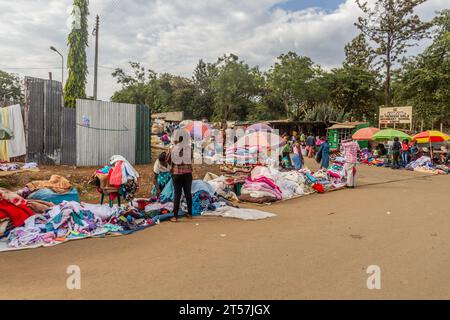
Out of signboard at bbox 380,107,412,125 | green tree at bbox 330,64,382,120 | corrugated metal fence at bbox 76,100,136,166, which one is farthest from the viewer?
green tree at bbox 330,64,382,120

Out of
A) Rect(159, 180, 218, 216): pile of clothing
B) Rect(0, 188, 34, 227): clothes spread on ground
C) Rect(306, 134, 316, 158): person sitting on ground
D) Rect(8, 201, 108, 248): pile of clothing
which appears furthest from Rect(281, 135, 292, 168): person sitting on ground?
Rect(0, 188, 34, 227): clothes spread on ground

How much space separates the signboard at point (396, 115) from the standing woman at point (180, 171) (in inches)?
848

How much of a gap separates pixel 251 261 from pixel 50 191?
419 cm

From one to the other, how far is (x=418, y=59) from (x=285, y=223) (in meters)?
24.8

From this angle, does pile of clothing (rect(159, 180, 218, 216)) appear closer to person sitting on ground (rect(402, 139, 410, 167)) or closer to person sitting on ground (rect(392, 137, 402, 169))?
person sitting on ground (rect(392, 137, 402, 169))

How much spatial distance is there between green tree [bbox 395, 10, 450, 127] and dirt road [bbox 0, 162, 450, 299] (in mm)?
20645

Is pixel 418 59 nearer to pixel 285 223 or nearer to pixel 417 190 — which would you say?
pixel 417 190

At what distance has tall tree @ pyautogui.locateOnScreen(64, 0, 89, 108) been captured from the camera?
18.2 metres

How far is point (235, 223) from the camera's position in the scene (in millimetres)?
6047

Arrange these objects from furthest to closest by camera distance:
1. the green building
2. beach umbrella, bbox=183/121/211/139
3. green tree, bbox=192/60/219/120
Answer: green tree, bbox=192/60/219/120, the green building, beach umbrella, bbox=183/121/211/139

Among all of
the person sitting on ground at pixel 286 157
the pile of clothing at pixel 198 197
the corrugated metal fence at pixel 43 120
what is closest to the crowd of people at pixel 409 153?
the person sitting on ground at pixel 286 157

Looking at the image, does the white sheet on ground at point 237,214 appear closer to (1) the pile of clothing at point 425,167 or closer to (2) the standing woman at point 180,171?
(2) the standing woman at point 180,171

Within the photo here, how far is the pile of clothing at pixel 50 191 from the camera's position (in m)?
5.97
